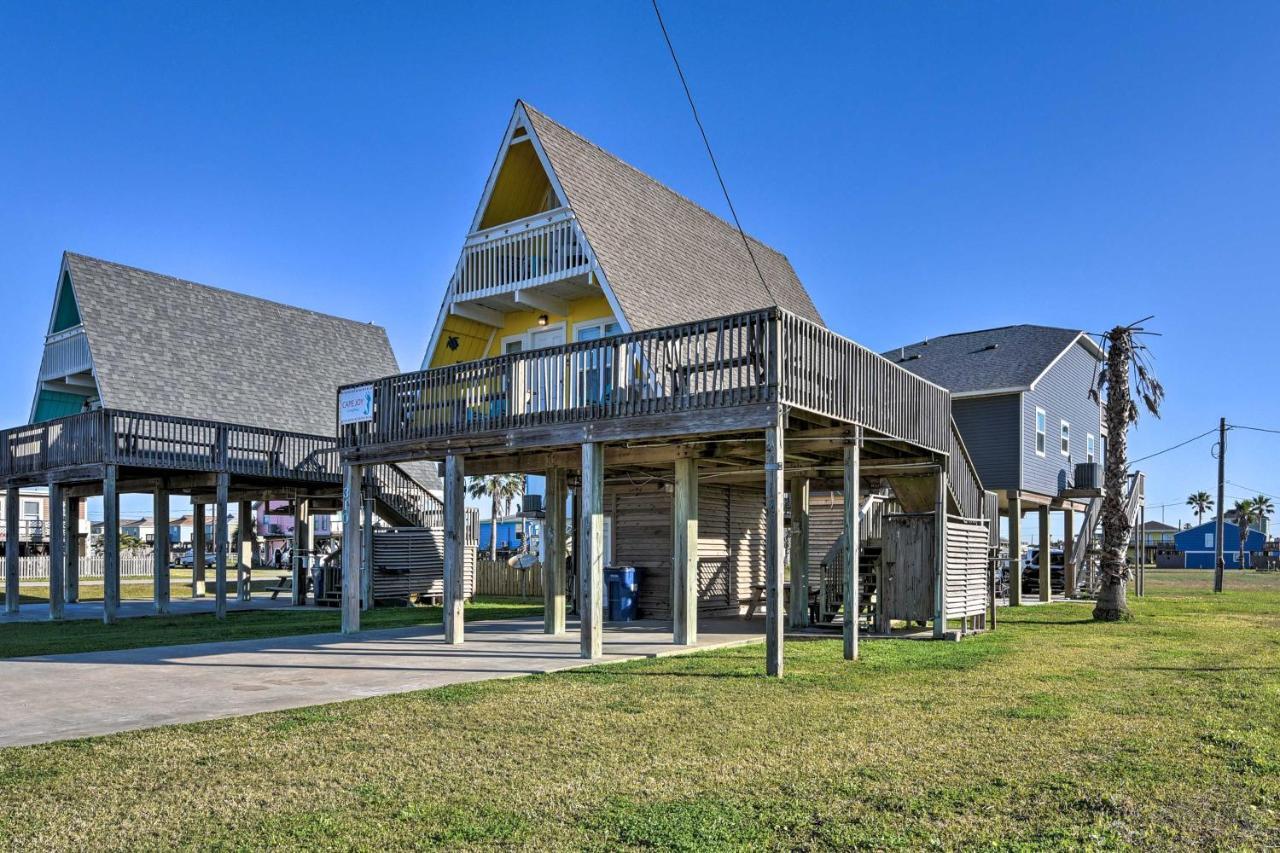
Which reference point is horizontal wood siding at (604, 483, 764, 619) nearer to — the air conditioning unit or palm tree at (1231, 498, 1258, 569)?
the air conditioning unit

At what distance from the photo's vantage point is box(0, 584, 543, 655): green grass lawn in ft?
53.6

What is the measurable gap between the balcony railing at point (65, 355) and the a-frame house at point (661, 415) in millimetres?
14041

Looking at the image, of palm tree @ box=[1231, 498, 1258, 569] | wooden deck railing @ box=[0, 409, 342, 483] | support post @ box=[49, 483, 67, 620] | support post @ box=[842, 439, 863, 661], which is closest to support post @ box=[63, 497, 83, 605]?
wooden deck railing @ box=[0, 409, 342, 483]

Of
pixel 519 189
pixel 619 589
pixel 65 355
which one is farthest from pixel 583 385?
pixel 65 355

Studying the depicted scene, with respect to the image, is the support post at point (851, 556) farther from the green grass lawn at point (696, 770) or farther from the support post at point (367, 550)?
the support post at point (367, 550)

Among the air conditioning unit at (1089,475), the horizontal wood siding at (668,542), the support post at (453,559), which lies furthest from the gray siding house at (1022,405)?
the support post at (453,559)

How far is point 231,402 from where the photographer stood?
1202 inches

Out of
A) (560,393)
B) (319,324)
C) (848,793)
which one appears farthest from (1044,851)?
(319,324)

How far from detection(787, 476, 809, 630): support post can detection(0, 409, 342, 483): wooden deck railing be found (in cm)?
970

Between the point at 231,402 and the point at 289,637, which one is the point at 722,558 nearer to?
the point at 289,637

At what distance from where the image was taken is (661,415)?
13.6 m

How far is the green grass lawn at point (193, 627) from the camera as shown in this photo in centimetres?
1634

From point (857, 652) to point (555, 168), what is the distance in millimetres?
9684

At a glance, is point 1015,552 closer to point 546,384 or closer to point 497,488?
point 546,384
